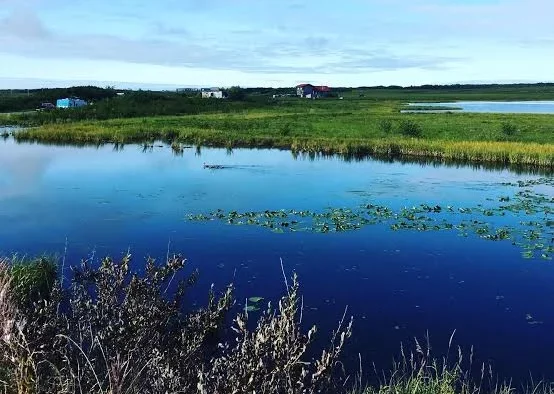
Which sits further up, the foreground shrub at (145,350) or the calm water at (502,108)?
the calm water at (502,108)

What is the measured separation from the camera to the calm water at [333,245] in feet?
35.6

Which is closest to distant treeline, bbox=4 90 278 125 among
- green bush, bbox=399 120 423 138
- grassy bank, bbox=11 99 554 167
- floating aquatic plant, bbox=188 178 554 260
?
grassy bank, bbox=11 99 554 167

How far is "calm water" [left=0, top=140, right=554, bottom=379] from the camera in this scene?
10844 mm

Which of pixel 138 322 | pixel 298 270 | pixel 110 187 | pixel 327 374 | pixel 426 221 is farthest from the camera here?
pixel 110 187

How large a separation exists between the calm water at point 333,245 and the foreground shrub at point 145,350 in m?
4.51

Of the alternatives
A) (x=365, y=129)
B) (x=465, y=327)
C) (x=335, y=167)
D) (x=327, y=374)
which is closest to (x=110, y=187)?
(x=335, y=167)

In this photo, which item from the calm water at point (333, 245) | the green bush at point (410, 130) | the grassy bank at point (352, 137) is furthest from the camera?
the green bush at point (410, 130)

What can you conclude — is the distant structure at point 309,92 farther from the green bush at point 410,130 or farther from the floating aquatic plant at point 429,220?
the floating aquatic plant at point 429,220

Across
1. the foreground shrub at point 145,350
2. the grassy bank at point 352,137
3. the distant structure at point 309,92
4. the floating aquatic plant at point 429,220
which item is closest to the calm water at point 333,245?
the floating aquatic plant at point 429,220

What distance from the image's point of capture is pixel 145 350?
558 cm

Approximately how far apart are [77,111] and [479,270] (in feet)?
181

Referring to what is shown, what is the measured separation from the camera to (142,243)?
1576 cm

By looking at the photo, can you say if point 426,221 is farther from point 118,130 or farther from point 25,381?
point 118,130

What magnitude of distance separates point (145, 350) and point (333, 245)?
10999mm
